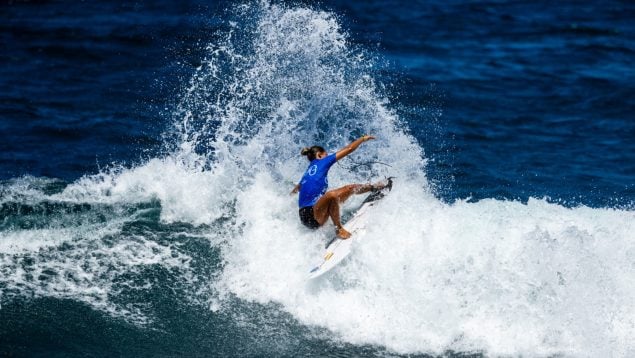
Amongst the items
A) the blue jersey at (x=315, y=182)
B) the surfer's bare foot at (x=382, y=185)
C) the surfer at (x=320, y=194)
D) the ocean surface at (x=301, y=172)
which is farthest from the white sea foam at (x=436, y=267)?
the blue jersey at (x=315, y=182)

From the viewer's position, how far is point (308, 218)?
12.3m

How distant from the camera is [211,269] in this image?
12094mm

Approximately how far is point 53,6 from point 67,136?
11.4 metres

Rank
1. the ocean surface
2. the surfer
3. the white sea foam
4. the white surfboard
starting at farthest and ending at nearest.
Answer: the surfer
the white surfboard
the ocean surface
the white sea foam

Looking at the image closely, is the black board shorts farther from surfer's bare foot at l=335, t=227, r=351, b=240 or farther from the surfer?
surfer's bare foot at l=335, t=227, r=351, b=240

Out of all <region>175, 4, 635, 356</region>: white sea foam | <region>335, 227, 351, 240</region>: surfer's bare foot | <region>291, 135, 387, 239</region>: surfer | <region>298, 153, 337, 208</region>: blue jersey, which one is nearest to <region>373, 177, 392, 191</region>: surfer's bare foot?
<region>175, 4, 635, 356</region>: white sea foam

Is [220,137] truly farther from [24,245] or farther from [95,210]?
[24,245]

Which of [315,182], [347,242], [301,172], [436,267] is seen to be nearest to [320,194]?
[315,182]

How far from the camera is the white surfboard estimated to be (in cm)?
1126

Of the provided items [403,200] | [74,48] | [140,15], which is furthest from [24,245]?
[140,15]

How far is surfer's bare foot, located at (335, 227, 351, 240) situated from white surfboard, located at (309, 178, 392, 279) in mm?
53

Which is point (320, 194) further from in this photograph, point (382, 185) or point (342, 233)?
point (382, 185)

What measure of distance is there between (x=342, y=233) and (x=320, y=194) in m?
0.75

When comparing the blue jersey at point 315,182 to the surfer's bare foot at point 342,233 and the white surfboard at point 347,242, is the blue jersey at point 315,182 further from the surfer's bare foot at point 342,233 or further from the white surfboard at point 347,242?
the white surfboard at point 347,242
